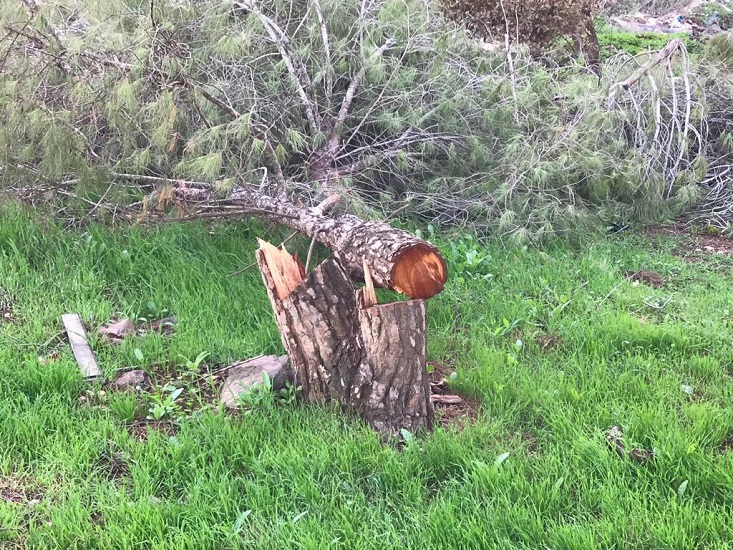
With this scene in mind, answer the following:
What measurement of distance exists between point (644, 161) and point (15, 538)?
15.8 ft

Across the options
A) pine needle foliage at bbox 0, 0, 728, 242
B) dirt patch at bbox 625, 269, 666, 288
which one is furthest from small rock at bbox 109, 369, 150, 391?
dirt patch at bbox 625, 269, 666, 288

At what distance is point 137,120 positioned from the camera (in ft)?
13.0

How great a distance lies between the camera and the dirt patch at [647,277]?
422cm

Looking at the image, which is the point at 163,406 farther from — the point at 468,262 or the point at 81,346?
the point at 468,262

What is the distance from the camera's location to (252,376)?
2887 millimetres

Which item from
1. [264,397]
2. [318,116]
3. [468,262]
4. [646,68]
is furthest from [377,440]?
[646,68]

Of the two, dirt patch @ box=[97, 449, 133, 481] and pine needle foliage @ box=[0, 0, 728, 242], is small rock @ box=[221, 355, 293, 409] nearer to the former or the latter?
dirt patch @ box=[97, 449, 133, 481]

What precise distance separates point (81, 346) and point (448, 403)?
5.99ft

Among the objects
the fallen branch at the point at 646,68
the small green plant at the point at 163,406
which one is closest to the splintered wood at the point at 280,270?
the small green plant at the point at 163,406

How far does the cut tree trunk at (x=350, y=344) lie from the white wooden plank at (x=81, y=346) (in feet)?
3.17

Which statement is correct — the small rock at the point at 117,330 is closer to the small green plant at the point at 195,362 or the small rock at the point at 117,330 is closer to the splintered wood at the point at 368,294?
the small green plant at the point at 195,362

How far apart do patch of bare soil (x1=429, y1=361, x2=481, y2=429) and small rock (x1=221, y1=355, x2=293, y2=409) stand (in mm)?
682

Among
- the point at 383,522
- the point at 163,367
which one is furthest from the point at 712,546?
the point at 163,367

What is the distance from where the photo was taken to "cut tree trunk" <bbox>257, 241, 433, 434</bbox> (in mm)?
2588
